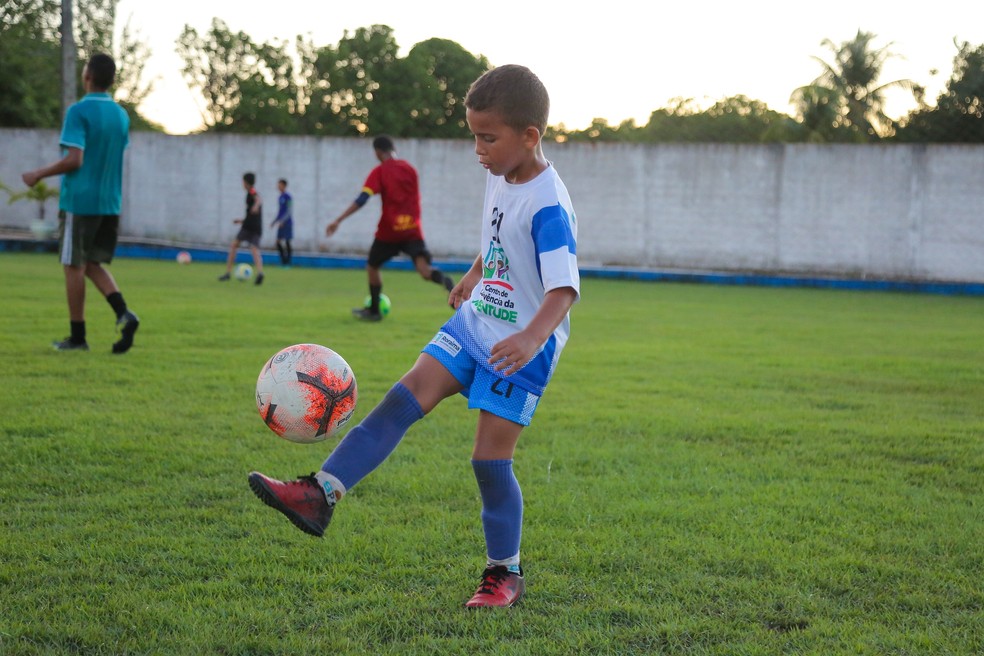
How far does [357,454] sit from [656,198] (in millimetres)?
21404

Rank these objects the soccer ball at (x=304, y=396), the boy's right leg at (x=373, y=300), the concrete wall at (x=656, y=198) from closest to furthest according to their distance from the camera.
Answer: the soccer ball at (x=304, y=396)
the boy's right leg at (x=373, y=300)
the concrete wall at (x=656, y=198)

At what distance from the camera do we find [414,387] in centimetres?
300

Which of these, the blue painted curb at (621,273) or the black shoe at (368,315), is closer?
the black shoe at (368,315)

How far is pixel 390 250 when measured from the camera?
10.8 m

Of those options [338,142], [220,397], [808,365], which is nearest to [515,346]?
[220,397]

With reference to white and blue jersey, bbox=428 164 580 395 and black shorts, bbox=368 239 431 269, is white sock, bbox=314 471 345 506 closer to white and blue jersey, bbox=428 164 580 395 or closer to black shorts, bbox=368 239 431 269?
white and blue jersey, bbox=428 164 580 395

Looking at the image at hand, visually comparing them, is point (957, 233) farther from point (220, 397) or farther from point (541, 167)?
point (541, 167)

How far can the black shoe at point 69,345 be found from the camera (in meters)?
7.39

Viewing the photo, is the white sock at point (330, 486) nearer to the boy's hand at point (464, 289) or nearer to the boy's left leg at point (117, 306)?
the boy's hand at point (464, 289)

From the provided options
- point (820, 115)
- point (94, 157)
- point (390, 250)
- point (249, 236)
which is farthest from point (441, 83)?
point (94, 157)

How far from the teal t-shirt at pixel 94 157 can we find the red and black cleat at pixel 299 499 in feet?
17.4

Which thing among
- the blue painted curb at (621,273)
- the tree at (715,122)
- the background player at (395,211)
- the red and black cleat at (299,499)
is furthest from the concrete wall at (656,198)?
the tree at (715,122)

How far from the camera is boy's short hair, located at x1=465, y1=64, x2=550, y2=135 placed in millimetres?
2834

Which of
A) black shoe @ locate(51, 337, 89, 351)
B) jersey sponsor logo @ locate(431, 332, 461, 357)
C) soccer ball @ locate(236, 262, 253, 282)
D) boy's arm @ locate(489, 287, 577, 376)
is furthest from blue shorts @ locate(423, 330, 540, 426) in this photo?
soccer ball @ locate(236, 262, 253, 282)
